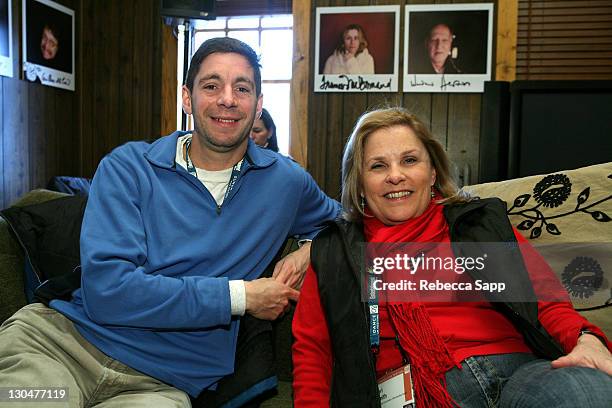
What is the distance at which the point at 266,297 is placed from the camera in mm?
1232

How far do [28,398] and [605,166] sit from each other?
1343mm

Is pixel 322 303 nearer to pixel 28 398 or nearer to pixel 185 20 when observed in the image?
pixel 28 398

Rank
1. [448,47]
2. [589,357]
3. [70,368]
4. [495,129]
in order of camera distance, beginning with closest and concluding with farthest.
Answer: [589,357]
[70,368]
[495,129]
[448,47]

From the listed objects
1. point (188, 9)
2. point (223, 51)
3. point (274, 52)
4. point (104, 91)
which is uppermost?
point (188, 9)

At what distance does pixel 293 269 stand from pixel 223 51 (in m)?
0.56

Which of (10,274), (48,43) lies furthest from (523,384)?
(48,43)

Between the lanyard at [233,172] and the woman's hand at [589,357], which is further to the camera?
the lanyard at [233,172]

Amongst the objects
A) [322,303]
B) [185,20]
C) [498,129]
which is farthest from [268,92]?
[322,303]

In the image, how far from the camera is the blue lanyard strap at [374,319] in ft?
3.58

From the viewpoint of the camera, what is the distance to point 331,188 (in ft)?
11.4

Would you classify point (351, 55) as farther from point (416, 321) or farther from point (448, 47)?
point (416, 321)

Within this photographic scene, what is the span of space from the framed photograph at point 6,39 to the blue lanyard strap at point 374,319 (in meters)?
2.89

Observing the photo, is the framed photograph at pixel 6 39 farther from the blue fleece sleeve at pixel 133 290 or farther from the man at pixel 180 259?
the blue fleece sleeve at pixel 133 290

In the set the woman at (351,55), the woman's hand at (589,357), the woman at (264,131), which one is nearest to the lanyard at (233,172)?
the woman's hand at (589,357)
